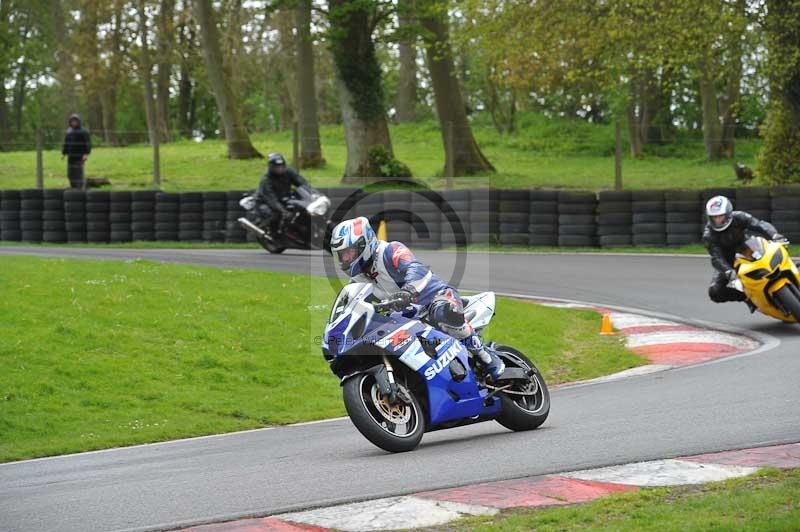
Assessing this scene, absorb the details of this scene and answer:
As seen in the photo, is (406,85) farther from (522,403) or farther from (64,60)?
(522,403)

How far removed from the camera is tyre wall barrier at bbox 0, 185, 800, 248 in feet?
70.9

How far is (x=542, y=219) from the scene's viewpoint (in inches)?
882

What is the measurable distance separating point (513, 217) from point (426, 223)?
163 centimetres

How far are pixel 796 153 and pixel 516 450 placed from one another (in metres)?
19.3

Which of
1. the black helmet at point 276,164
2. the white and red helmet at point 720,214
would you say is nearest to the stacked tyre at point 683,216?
the black helmet at point 276,164

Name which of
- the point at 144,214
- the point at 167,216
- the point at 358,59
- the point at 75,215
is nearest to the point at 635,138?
the point at 358,59

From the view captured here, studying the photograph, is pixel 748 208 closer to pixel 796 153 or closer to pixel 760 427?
pixel 796 153

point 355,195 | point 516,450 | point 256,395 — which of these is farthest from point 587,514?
point 355,195

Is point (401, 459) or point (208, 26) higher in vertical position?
point (208, 26)

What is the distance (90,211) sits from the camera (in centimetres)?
2480

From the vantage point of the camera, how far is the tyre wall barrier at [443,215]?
21.6 metres

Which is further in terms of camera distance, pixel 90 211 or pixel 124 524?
pixel 90 211

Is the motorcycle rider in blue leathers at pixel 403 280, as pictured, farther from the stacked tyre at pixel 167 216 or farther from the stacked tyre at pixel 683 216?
the stacked tyre at pixel 167 216

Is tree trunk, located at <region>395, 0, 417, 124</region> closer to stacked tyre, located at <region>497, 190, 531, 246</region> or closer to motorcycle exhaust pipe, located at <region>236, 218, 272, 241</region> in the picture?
stacked tyre, located at <region>497, 190, 531, 246</region>
